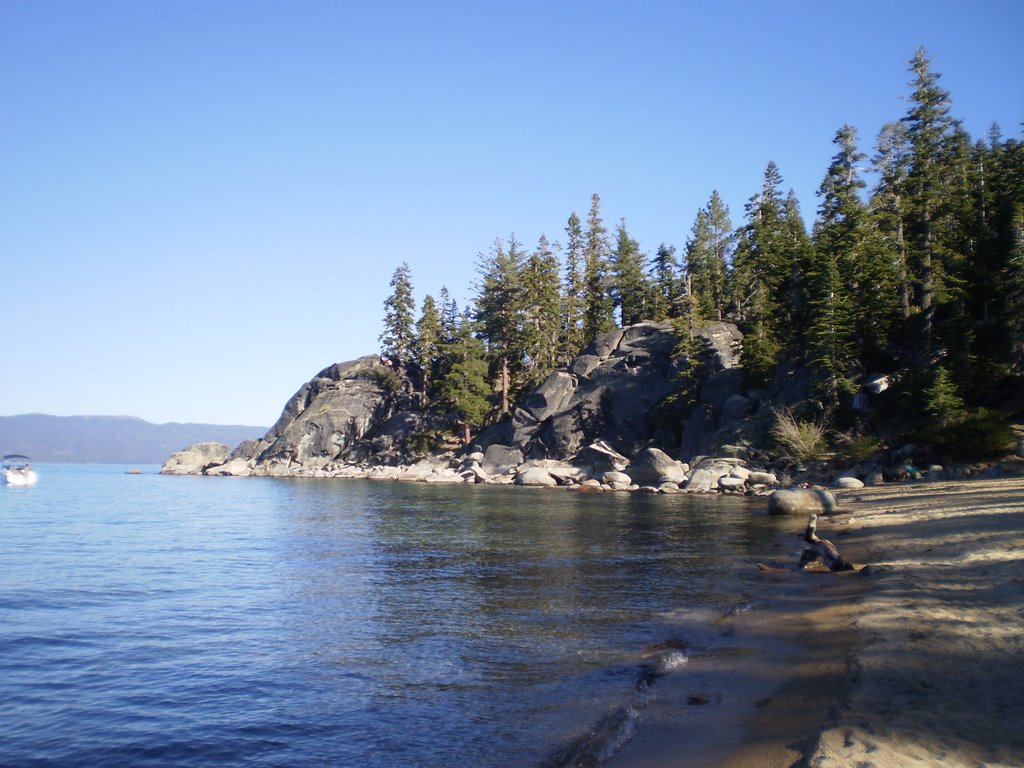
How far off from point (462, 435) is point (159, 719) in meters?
67.8

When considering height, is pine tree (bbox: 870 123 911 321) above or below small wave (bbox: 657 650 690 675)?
above

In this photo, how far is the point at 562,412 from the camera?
63469 millimetres

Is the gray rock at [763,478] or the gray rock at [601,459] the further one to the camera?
the gray rock at [601,459]

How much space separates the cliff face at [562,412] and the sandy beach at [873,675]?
1509 inches

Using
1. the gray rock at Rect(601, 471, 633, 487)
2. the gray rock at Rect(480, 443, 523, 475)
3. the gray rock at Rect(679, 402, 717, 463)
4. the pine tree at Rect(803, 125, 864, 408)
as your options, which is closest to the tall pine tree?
the pine tree at Rect(803, 125, 864, 408)

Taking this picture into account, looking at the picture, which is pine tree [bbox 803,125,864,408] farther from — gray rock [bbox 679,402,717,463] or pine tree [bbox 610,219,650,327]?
pine tree [bbox 610,219,650,327]

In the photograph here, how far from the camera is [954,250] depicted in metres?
44.5

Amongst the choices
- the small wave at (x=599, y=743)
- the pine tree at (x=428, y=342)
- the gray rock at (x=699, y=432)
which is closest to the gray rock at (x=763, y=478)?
the gray rock at (x=699, y=432)

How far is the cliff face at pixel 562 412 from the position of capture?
57.3 metres

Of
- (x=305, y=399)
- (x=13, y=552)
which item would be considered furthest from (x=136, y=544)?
(x=305, y=399)

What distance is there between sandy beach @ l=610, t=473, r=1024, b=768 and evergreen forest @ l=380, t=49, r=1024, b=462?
2322cm

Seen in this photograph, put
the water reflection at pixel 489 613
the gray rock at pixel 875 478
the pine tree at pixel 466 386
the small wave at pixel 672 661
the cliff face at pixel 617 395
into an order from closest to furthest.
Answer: the water reflection at pixel 489 613, the small wave at pixel 672 661, the gray rock at pixel 875 478, the cliff face at pixel 617 395, the pine tree at pixel 466 386

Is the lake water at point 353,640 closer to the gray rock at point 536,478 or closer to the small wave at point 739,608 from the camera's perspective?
the small wave at point 739,608

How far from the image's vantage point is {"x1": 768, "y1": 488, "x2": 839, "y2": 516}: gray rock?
91.5 ft
